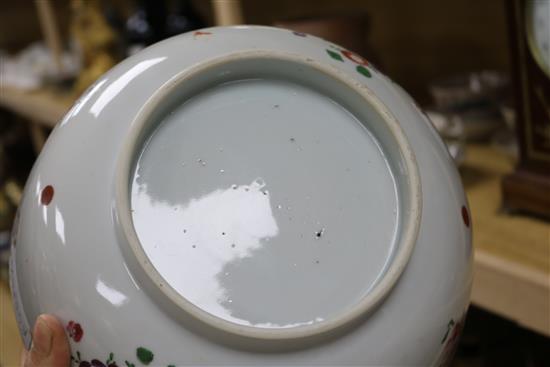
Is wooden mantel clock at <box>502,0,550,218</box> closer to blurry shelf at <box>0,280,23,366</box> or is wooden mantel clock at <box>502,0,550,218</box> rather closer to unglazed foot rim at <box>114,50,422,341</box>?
unglazed foot rim at <box>114,50,422,341</box>

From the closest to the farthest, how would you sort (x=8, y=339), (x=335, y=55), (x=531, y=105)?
(x=335, y=55) → (x=8, y=339) → (x=531, y=105)

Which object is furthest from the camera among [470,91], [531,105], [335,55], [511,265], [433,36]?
[433,36]

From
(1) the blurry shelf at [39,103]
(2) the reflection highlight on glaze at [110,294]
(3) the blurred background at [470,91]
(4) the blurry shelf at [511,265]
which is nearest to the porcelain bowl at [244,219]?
(2) the reflection highlight on glaze at [110,294]

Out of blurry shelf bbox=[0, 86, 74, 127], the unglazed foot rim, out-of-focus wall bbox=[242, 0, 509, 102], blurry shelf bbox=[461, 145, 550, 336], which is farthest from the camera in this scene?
blurry shelf bbox=[0, 86, 74, 127]

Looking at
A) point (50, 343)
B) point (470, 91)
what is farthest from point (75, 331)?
point (470, 91)

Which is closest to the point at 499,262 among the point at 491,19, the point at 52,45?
the point at 491,19

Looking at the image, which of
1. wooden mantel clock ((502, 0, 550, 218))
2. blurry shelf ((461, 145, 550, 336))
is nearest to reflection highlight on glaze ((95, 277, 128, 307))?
blurry shelf ((461, 145, 550, 336))

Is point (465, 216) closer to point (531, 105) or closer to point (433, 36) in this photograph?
point (531, 105)
